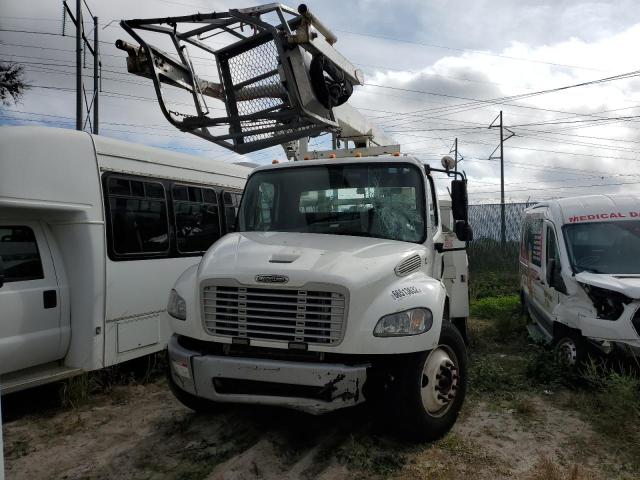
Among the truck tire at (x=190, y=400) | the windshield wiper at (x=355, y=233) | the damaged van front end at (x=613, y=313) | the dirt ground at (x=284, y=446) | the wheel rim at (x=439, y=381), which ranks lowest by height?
the dirt ground at (x=284, y=446)

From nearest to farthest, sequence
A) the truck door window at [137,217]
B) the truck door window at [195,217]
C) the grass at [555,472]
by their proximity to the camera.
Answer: the grass at [555,472]
the truck door window at [137,217]
the truck door window at [195,217]

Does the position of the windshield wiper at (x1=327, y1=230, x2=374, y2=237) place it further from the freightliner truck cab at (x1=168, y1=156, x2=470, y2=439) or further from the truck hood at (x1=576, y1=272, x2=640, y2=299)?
the truck hood at (x1=576, y1=272, x2=640, y2=299)

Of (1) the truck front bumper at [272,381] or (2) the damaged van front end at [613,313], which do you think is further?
(2) the damaged van front end at [613,313]

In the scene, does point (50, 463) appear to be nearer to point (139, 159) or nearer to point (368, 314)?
point (368, 314)

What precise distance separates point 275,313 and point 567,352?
379cm

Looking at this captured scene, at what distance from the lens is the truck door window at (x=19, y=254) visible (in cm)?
496

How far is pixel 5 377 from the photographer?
483 centimetres

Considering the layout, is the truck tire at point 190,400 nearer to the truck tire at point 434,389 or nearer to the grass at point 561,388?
the truck tire at point 434,389

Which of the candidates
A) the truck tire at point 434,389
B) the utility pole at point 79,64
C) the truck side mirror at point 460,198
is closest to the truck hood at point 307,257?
the truck tire at point 434,389

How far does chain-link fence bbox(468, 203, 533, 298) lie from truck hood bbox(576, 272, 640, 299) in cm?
650

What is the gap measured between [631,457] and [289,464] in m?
2.62

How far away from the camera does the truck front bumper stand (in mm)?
3594

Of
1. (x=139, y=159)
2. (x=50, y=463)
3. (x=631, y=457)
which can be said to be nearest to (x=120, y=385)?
(x=50, y=463)

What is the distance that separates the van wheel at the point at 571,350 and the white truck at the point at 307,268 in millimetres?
1864
